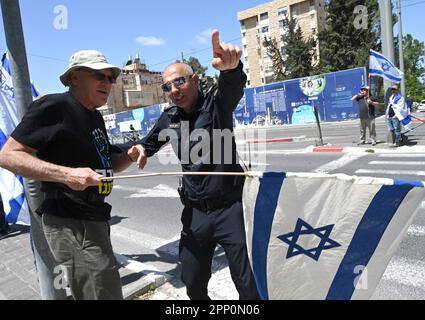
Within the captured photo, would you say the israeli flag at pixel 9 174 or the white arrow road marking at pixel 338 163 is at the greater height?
the israeli flag at pixel 9 174

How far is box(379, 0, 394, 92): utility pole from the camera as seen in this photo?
37.9ft

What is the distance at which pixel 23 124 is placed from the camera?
86.4 inches

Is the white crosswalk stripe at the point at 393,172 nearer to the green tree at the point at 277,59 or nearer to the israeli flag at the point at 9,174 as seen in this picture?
the israeli flag at the point at 9,174

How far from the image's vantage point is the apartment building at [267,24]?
68.1m

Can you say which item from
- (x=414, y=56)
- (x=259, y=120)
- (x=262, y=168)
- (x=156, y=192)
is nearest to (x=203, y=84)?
(x=156, y=192)

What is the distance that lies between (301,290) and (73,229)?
143 cm

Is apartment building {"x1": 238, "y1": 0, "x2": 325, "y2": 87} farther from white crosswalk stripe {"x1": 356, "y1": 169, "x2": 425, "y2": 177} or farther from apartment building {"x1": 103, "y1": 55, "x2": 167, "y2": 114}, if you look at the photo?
white crosswalk stripe {"x1": 356, "y1": 169, "x2": 425, "y2": 177}

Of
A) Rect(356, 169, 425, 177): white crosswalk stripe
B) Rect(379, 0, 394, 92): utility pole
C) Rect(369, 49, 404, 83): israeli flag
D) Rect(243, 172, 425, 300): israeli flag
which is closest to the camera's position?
Rect(243, 172, 425, 300): israeli flag

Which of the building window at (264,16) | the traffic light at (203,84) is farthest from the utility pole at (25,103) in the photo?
the building window at (264,16)

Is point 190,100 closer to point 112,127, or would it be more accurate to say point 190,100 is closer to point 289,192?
point 289,192

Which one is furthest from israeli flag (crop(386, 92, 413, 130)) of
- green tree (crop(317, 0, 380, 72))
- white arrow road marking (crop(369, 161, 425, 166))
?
green tree (crop(317, 0, 380, 72))

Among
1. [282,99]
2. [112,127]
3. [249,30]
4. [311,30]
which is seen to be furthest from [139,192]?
[249,30]

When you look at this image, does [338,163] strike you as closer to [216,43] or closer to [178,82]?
[178,82]

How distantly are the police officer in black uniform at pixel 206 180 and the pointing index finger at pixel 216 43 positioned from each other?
23 centimetres
